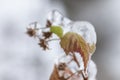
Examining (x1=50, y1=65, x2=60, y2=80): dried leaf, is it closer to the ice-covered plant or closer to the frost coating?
the ice-covered plant

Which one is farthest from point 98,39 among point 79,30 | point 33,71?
point 33,71

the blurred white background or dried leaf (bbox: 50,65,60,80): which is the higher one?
the blurred white background

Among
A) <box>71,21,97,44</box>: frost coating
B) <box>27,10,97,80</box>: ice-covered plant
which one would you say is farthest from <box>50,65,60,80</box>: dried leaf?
<box>71,21,97,44</box>: frost coating

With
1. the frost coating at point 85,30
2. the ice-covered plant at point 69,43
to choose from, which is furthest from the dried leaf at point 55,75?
the frost coating at point 85,30

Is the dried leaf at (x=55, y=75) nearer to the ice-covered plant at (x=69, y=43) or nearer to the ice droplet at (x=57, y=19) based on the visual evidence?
the ice-covered plant at (x=69, y=43)

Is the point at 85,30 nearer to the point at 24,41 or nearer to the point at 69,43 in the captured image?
the point at 69,43

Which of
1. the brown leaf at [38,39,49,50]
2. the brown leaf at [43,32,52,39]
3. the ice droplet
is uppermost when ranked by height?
the ice droplet

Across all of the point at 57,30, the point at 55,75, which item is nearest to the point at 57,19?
the point at 57,30
